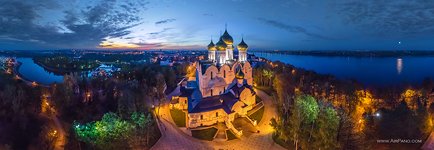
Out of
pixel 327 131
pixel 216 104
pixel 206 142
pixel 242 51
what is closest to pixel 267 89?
pixel 242 51

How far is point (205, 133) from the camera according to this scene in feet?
77.3

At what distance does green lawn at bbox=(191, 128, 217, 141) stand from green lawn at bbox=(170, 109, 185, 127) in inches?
93.2

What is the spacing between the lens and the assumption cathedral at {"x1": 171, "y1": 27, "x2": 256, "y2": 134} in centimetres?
2536

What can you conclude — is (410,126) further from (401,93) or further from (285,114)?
(401,93)

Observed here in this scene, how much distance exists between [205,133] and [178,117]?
5012 millimetres

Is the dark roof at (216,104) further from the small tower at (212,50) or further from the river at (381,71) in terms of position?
the river at (381,71)

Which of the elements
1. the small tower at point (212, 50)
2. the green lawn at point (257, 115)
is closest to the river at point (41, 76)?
the small tower at point (212, 50)

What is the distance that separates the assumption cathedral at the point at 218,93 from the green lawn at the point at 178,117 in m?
0.62

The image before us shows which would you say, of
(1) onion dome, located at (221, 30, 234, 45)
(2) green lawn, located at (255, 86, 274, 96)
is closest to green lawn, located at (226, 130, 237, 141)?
(1) onion dome, located at (221, 30, 234, 45)

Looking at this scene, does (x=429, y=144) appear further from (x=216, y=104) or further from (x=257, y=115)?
(x=216, y=104)

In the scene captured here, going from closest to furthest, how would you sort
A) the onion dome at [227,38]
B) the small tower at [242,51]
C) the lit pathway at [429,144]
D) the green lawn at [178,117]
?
the lit pathway at [429,144] < the green lawn at [178,117] < the onion dome at [227,38] < the small tower at [242,51]

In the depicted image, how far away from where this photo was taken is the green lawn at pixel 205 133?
22.9 metres

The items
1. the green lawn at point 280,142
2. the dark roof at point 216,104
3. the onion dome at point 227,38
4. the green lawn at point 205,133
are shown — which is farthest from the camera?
the onion dome at point 227,38

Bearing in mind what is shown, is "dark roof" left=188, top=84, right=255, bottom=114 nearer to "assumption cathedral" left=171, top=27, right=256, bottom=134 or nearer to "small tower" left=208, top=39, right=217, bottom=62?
"assumption cathedral" left=171, top=27, right=256, bottom=134
